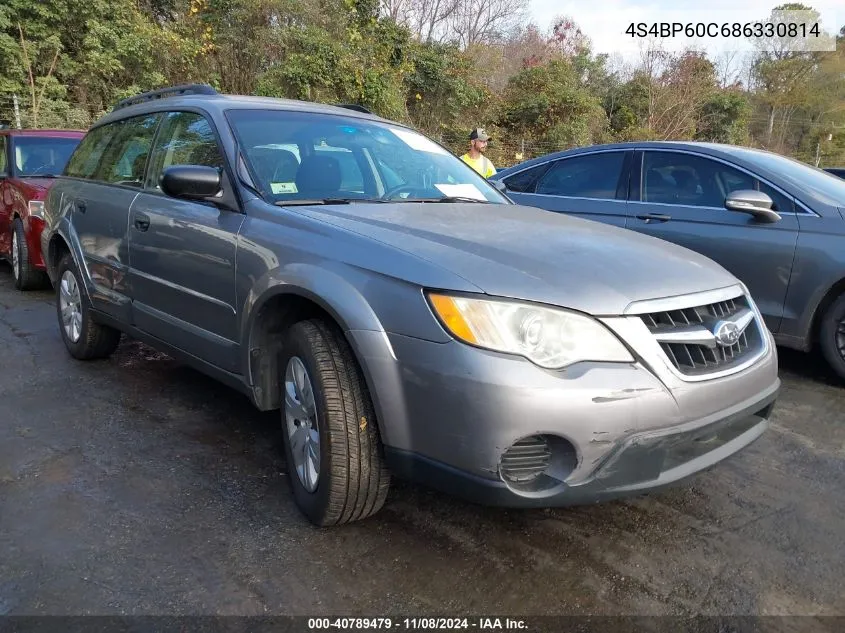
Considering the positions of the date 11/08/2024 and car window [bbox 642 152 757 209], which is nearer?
the date 11/08/2024

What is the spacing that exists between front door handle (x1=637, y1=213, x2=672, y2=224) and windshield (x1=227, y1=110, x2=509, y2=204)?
1787 mm

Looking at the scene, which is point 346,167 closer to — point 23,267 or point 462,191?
point 462,191

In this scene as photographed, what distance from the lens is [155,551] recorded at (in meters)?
2.38

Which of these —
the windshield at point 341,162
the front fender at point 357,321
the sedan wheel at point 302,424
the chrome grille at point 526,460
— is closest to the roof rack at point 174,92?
the windshield at point 341,162

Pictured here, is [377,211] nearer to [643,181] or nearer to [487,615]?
[487,615]

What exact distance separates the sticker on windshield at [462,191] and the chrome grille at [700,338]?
144 centimetres

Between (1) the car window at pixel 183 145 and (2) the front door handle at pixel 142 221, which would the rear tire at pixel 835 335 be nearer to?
(1) the car window at pixel 183 145

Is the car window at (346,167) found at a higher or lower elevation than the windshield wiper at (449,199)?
higher

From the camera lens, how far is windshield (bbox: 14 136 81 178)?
7098 millimetres

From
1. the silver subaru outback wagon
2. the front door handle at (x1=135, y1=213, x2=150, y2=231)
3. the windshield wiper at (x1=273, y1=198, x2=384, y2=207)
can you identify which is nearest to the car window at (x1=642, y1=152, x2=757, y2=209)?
the silver subaru outback wagon

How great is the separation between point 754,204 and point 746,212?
0.18 metres

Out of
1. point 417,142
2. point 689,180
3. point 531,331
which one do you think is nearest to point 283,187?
point 417,142

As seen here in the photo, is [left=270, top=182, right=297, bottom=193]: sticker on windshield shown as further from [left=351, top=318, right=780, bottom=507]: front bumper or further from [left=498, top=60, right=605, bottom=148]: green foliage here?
[left=498, top=60, right=605, bottom=148]: green foliage

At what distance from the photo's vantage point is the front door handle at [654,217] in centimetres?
487
